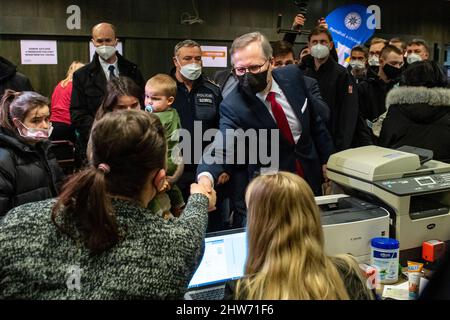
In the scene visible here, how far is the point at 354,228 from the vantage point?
2049 mm

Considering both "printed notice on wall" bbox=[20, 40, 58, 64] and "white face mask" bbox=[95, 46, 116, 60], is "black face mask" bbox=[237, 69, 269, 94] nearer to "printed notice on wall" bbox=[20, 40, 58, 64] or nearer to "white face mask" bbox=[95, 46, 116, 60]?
"white face mask" bbox=[95, 46, 116, 60]

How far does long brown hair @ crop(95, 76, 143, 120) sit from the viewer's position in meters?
2.66

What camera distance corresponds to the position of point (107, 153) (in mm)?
1332

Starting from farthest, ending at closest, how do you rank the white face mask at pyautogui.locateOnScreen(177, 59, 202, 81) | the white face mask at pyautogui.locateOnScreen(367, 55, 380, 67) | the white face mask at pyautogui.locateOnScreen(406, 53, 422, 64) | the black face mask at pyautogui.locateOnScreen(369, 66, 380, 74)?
1. the white face mask at pyautogui.locateOnScreen(367, 55, 380, 67)
2. the white face mask at pyautogui.locateOnScreen(406, 53, 422, 64)
3. the black face mask at pyautogui.locateOnScreen(369, 66, 380, 74)
4. the white face mask at pyautogui.locateOnScreen(177, 59, 202, 81)

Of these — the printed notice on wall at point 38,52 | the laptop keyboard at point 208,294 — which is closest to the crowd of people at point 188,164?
the laptop keyboard at point 208,294

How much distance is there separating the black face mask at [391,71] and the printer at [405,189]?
1.81 m

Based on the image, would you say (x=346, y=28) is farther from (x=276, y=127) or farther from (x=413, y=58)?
(x=276, y=127)

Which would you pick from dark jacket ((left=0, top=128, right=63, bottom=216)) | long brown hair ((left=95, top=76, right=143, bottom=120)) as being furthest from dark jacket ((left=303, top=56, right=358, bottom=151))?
dark jacket ((left=0, top=128, right=63, bottom=216))

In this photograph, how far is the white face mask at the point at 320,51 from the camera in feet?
11.7

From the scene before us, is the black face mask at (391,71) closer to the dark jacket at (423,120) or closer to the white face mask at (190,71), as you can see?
the dark jacket at (423,120)

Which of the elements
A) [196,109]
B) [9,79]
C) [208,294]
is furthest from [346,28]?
[208,294]

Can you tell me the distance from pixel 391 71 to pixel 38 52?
4.09 meters
